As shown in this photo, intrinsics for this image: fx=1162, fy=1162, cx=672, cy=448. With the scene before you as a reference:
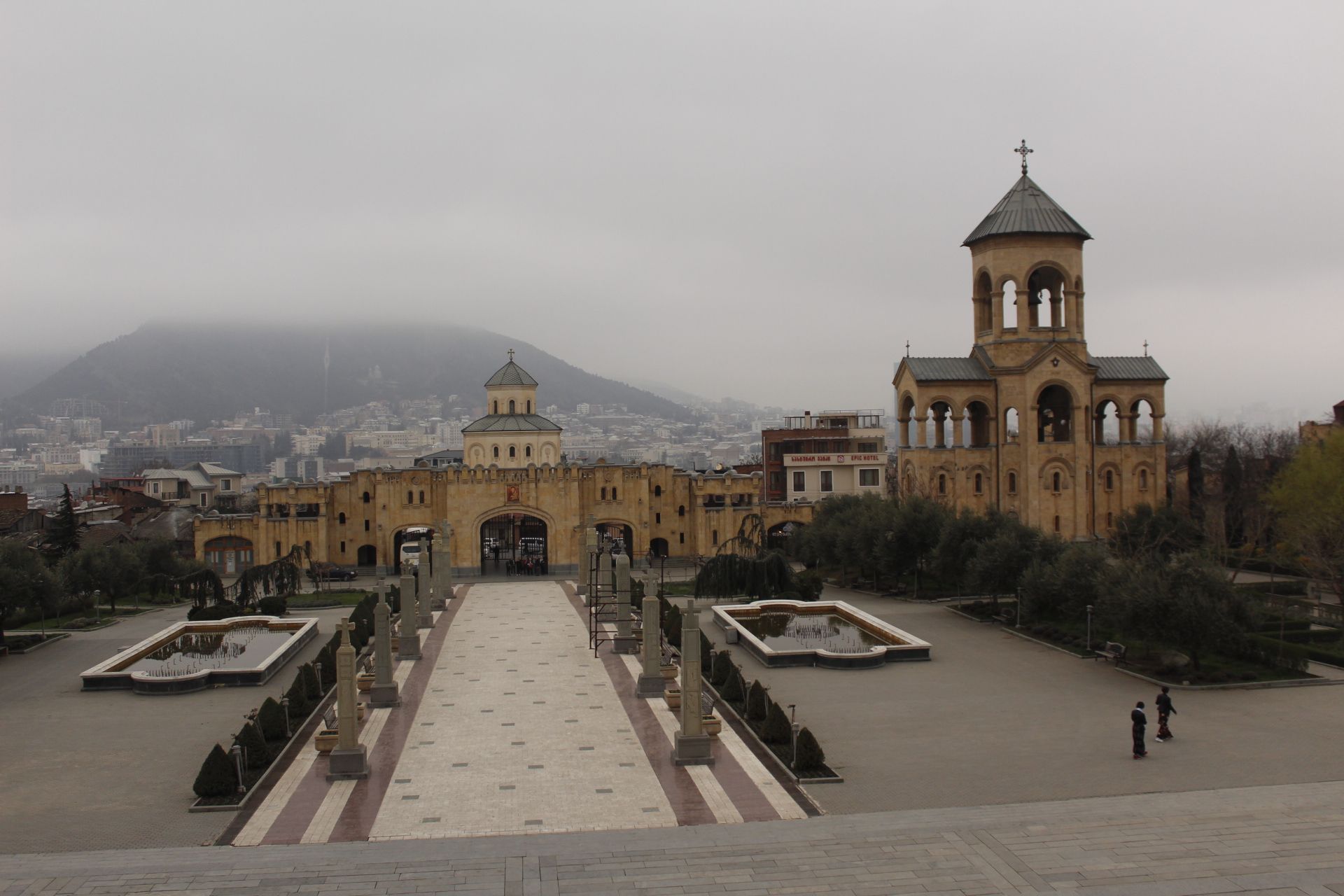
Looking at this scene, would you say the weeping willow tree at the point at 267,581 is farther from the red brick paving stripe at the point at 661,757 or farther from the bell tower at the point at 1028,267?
the bell tower at the point at 1028,267

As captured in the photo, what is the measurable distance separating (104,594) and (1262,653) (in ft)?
122

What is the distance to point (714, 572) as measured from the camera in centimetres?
3947

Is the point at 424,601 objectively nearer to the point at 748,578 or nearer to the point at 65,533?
the point at 748,578

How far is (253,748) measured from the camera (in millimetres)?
19344

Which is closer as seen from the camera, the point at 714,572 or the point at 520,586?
the point at 714,572

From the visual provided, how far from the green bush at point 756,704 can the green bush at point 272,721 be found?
874 cm

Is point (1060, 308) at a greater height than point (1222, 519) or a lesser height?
greater

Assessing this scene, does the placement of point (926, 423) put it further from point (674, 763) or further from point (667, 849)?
point (667, 849)

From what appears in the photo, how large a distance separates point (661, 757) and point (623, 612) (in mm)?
12193

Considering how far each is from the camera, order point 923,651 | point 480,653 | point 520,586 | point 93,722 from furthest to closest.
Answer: point 520,586 → point 480,653 → point 923,651 → point 93,722

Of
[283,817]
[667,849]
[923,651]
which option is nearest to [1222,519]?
[923,651]

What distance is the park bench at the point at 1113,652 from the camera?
27.4m

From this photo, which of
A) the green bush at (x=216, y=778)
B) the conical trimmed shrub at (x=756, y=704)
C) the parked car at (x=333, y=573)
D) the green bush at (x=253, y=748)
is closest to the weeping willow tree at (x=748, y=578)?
the conical trimmed shrub at (x=756, y=704)

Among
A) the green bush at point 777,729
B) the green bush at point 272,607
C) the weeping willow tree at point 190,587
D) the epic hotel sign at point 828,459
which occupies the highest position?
the epic hotel sign at point 828,459
